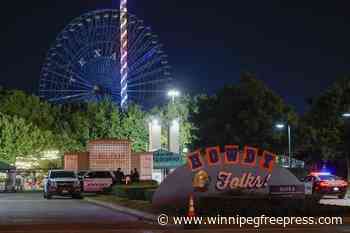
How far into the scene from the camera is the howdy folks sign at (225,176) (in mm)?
32156

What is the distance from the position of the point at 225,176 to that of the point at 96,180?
2468 cm

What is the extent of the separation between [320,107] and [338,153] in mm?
5225

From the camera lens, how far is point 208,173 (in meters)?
32.3

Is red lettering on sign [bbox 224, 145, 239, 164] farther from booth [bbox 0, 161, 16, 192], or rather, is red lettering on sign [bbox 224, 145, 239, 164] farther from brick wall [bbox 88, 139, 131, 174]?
booth [bbox 0, 161, 16, 192]

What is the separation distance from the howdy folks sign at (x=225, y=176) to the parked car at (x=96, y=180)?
23.1m

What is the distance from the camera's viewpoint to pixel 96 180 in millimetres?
55812

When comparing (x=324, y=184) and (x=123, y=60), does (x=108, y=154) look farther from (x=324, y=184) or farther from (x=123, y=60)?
(x=324, y=184)

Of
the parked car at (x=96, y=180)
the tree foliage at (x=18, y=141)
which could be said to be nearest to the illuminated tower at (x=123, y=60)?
the tree foliage at (x=18, y=141)

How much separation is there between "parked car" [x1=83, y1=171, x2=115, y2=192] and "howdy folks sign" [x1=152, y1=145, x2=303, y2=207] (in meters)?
23.1

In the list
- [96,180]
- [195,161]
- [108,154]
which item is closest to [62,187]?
[96,180]

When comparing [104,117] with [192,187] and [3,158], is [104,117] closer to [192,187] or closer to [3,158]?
[3,158]

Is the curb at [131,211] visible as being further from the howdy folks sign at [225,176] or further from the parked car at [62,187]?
the parked car at [62,187]

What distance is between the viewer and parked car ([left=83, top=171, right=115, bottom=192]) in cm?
5550

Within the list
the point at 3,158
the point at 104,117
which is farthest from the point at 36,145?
the point at 104,117
